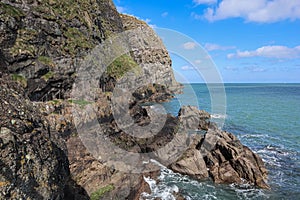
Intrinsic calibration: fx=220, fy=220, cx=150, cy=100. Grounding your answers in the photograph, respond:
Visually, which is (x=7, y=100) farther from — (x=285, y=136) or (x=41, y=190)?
(x=285, y=136)

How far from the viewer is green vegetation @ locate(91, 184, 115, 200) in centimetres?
1602

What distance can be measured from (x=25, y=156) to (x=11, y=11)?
34.7 m

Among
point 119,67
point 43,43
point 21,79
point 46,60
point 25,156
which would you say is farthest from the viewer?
point 119,67

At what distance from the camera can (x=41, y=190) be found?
6.36m

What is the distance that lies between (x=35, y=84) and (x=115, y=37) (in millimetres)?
50401

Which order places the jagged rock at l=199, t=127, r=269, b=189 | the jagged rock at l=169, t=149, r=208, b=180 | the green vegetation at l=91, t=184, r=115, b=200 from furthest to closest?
1. the jagged rock at l=169, t=149, r=208, b=180
2. the jagged rock at l=199, t=127, r=269, b=189
3. the green vegetation at l=91, t=184, r=115, b=200

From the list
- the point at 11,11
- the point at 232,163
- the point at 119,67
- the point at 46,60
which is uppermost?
Answer: the point at 11,11

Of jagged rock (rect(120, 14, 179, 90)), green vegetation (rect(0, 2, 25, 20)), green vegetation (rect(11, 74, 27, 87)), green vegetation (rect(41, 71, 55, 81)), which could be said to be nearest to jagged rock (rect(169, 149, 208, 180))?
green vegetation (rect(11, 74, 27, 87))

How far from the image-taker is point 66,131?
91.2ft

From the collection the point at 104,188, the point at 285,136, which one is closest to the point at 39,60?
the point at 104,188

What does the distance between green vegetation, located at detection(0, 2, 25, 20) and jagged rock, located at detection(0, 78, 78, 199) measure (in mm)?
30984

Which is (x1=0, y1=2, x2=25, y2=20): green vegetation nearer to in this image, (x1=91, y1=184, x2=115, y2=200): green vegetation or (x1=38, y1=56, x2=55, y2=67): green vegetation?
(x1=38, y1=56, x2=55, y2=67): green vegetation

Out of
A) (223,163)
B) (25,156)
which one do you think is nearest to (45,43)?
(223,163)

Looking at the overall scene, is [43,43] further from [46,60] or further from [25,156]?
[25,156]
